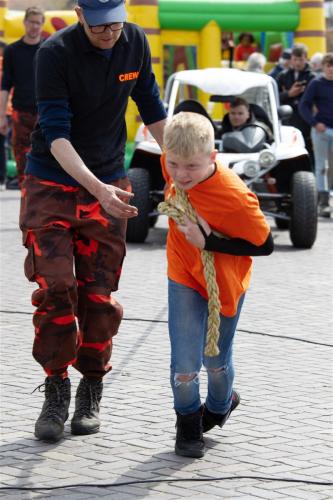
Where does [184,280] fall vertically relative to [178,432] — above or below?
above

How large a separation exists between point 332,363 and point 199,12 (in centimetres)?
1319

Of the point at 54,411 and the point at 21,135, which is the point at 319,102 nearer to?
the point at 21,135

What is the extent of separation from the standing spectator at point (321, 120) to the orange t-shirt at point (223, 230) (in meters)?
9.89

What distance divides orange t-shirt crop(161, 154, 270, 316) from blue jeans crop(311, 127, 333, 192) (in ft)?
32.6

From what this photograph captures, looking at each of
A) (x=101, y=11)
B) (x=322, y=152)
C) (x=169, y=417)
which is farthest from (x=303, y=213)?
(x=101, y=11)

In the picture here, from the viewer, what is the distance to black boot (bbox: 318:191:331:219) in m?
14.6

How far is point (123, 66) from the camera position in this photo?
5242mm

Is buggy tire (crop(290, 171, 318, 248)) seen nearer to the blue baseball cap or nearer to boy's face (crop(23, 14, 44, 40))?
boy's face (crop(23, 14, 44, 40))

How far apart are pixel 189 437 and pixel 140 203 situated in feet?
22.6

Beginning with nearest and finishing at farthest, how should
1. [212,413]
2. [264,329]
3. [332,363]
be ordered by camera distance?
[212,413], [332,363], [264,329]

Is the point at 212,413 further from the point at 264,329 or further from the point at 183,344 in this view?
the point at 264,329

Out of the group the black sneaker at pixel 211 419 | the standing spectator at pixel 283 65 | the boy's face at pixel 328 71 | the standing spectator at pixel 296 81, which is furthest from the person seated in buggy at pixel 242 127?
the black sneaker at pixel 211 419

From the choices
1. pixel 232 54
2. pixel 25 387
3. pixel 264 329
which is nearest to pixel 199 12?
pixel 232 54

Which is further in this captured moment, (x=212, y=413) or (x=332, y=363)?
(x=332, y=363)
